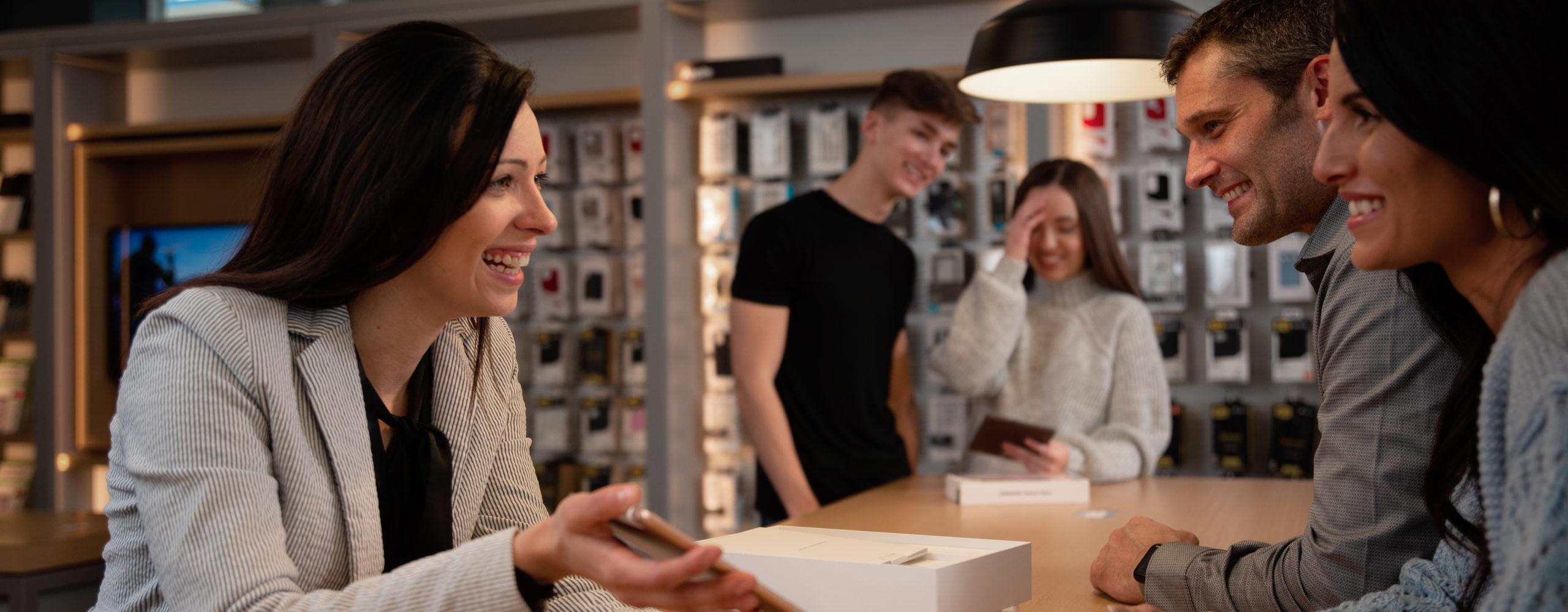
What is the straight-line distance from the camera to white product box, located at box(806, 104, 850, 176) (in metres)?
4.10

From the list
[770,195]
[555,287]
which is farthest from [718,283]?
[555,287]

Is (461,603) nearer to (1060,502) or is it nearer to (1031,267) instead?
(1060,502)

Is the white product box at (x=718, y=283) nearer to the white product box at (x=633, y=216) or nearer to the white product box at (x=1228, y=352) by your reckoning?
the white product box at (x=633, y=216)

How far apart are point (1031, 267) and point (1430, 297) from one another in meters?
2.04

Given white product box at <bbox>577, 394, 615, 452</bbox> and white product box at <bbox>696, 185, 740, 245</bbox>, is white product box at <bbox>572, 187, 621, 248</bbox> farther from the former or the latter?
white product box at <bbox>577, 394, 615, 452</bbox>

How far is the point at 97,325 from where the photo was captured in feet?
16.0

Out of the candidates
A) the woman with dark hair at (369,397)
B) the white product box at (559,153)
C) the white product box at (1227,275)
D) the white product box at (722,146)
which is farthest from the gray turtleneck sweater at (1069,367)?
the white product box at (559,153)

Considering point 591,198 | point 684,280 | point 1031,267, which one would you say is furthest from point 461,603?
point 591,198

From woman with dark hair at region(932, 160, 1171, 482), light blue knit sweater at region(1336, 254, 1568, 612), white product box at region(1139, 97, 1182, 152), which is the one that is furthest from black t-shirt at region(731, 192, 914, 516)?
light blue knit sweater at region(1336, 254, 1568, 612)

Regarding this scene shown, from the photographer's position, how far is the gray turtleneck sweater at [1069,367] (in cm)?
261

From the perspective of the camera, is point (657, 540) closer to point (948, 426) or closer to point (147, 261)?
point (948, 426)

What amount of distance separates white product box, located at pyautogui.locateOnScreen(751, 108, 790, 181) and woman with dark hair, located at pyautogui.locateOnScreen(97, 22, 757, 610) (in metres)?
2.75

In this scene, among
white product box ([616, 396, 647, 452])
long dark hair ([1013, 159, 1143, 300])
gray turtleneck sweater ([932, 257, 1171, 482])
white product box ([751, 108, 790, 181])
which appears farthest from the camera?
white product box ([616, 396, 647, 452])

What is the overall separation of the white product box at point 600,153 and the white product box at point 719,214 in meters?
0.46
